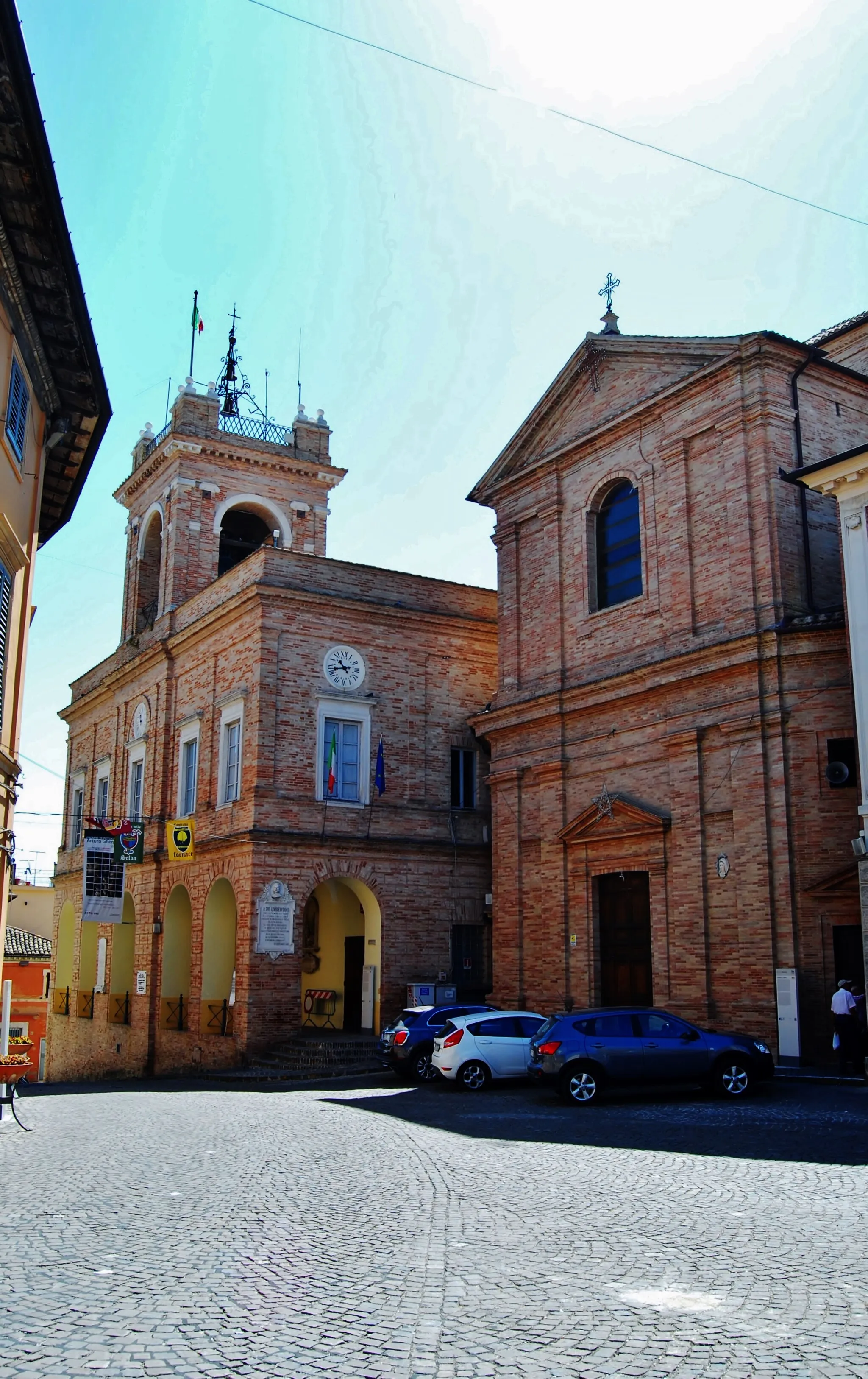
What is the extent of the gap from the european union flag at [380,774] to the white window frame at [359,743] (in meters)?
0.25

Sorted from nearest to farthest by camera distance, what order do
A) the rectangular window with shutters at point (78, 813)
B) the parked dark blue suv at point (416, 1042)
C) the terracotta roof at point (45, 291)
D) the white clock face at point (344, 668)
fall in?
1. the terracotta roof at point (45, 291)
2. the parked dark blue suv at point (416, 1042)
3. the white clock face at point (344, 668)
4. the rectangular window with shutters at point (78, 813)

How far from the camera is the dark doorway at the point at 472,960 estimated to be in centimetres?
2958

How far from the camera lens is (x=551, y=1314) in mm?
6492

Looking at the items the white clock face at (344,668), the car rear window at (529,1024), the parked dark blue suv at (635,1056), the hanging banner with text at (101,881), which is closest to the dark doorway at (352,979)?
the hanging banner with text at (101,881)

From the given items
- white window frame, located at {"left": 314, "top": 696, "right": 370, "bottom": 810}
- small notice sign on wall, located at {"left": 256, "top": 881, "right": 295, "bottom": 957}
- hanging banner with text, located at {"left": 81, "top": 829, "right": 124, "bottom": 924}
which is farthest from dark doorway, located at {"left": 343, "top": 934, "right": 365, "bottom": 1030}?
hanging banner with text, located at {"left": 81, "top": 829, "right": 124, "bottom": 924}

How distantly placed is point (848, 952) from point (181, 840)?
624 inches

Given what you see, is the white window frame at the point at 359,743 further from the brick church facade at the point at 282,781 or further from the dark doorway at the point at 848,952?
the dark doorway at the point at 848,952

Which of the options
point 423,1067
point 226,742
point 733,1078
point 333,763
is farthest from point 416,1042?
point 226,742

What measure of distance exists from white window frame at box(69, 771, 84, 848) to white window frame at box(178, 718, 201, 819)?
1069 cm

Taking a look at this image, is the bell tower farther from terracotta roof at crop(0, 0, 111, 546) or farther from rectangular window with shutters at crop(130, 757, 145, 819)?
terracotta roof at crop(0, 0, 111, 546)

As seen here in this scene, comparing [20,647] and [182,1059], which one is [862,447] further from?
[182,1059]

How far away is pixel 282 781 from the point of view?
92.5ft

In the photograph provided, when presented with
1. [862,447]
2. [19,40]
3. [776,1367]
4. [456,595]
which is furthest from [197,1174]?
[456,595]

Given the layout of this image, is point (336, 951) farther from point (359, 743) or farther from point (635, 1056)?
point (635, 1056)
